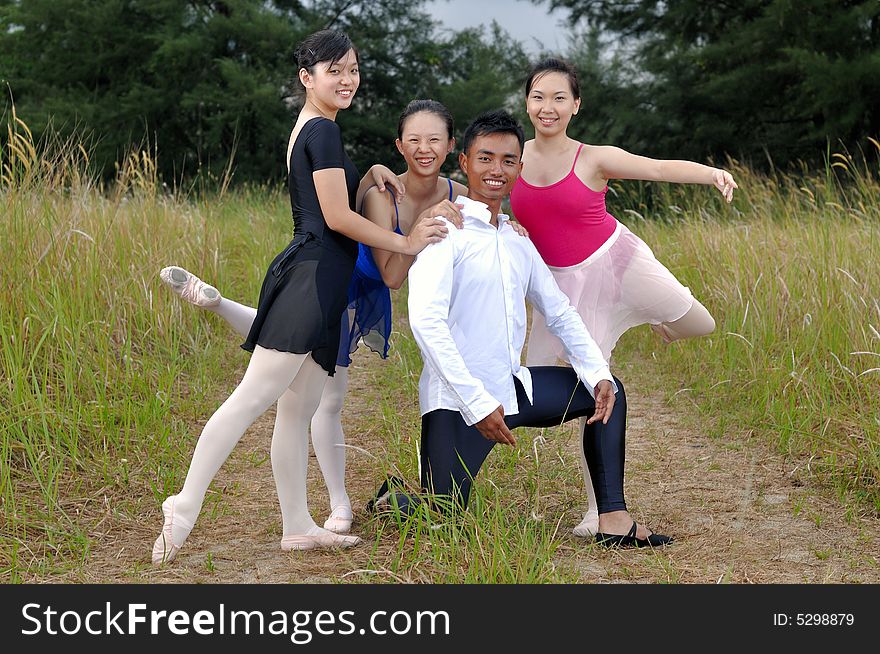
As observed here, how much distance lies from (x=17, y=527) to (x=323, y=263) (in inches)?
52.0

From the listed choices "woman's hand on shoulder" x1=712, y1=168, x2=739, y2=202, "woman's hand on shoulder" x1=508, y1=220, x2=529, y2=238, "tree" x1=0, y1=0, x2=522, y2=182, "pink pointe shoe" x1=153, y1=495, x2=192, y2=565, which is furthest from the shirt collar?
"tree" x1=0, y1=0, x2=522, y2=182

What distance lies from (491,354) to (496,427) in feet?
0.80

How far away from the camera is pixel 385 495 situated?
314cm

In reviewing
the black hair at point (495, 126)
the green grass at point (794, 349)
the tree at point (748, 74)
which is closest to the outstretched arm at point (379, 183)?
the black hair at point (495, 126)

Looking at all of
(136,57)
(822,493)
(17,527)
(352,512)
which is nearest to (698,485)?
(822,493)

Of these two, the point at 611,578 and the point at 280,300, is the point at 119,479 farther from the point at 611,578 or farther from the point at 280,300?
the point at 611,578

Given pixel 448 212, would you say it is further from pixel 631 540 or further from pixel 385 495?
pixel 631 540

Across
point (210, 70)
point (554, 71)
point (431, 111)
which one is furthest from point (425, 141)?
point (210, 70)

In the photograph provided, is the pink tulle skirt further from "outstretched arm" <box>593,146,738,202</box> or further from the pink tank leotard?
"outstretched arm" <box>593,146,738,202</box>

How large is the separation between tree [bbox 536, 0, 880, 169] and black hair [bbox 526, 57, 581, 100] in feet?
33.9

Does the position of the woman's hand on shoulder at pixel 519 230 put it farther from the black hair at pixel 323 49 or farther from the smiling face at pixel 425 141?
the black hair at pixel 323 49

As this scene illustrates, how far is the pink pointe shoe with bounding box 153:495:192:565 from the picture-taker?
2793 millimetres

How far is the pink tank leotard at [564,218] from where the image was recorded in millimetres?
3006

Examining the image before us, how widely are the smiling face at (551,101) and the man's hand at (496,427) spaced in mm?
932
